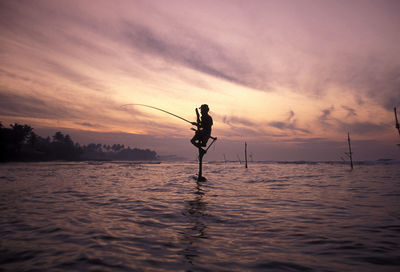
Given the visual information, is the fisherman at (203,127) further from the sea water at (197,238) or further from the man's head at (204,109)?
the sea water at (197,238)

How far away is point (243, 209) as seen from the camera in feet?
19.3

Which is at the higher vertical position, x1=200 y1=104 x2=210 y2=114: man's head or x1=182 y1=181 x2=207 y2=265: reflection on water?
x1=200 y1=104 x2=210 y2=114: man's head

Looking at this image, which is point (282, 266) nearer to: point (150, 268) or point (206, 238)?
point (206, 238)

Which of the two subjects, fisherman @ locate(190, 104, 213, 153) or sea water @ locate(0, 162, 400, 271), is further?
fisherman @ locate(190, 104, 213, 153)

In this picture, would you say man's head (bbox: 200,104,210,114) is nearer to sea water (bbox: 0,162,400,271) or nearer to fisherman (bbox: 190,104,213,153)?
fisherman (bbox: 190,104,213,153)

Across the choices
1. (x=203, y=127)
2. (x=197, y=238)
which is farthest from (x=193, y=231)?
(x=203, y=127)

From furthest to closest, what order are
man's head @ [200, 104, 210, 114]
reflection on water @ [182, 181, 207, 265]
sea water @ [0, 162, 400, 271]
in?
man's head @ [200, 104, 210, 114]
reflection on water @ [182, 181, 207, 265]
sea water @ [0, 162, 400, 271]

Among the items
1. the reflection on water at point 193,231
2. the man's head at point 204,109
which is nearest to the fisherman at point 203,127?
the man's head at point 204,109

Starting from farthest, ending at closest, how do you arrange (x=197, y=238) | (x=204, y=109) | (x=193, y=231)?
(x=204, y=109), (x=193, y=231), (x=197, y=238)

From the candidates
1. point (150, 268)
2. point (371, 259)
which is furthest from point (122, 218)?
point (371, 259)

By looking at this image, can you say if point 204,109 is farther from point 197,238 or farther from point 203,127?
point 197,238

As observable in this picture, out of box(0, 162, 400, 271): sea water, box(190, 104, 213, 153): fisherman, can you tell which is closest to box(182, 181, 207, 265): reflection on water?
box(0, 162, 400, 271): sea water

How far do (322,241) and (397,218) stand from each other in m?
2.94

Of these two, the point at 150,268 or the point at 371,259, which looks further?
the point at 371,259
